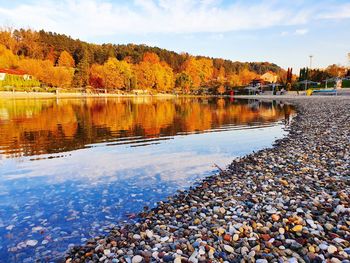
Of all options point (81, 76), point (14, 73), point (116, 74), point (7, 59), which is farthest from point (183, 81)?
point (7, 59)

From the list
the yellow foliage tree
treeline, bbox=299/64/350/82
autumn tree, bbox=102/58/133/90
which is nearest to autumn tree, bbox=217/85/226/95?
treeline, bbox=299/64/350/82

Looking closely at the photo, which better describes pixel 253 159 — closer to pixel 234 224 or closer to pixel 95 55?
pixel 234 224

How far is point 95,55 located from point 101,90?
27.4 m

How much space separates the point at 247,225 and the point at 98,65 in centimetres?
10766

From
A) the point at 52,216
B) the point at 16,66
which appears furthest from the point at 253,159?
the point at 16,66

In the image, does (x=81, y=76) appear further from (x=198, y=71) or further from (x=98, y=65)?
(x=198, y=71)

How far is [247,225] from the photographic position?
5469mm

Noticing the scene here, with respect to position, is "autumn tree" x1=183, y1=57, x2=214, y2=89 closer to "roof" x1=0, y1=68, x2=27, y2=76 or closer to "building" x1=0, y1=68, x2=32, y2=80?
"building" x1=0, y1=68, x2=32, y2=80

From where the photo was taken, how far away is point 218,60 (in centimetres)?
17350

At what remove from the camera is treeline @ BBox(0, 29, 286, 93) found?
93850 mm

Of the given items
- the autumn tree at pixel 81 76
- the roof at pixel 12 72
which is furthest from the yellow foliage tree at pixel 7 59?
the autumn tree at pixel 81 76

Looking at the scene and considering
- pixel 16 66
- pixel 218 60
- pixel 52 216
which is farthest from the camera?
pixel 218 60

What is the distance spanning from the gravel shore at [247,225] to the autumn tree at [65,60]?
10841cm

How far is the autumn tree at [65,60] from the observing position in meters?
106
